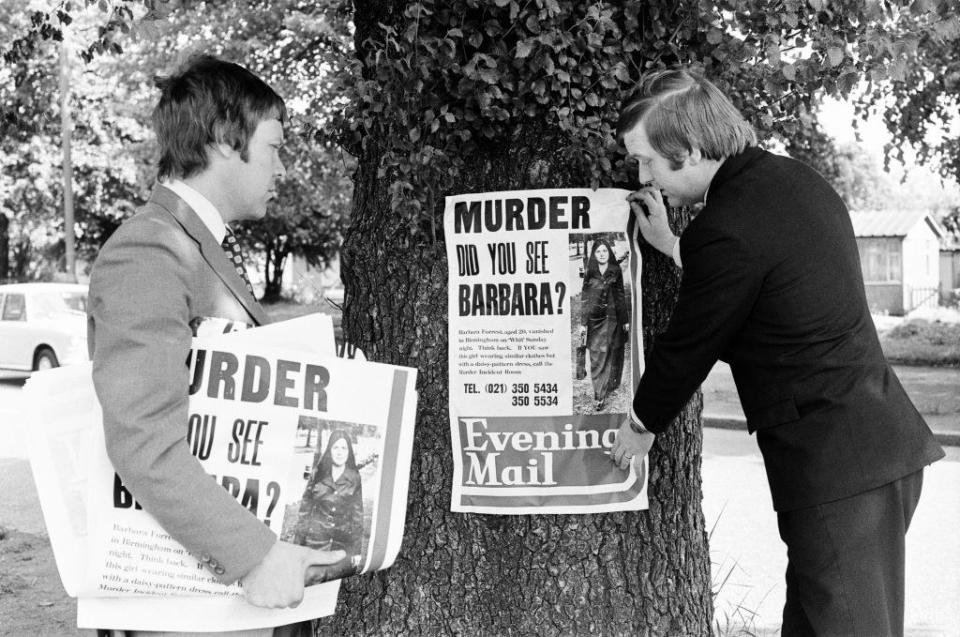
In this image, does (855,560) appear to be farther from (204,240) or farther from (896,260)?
(896,260)

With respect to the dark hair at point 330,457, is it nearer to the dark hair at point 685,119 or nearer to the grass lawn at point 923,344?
the dark hair at point 685,119

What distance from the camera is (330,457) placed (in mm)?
1960

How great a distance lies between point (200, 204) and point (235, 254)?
0.61ft

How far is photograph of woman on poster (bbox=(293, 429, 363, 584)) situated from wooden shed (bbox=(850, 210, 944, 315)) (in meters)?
44.1

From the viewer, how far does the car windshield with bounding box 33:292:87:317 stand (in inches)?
666

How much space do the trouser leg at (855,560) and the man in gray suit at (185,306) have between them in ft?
4.17

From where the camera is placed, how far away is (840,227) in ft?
8.46

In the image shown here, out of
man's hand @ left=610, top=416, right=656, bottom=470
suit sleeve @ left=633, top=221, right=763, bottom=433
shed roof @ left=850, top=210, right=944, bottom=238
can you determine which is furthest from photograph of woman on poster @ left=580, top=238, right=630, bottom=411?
shed roof @ left=850, top=210, right=944, bottom=238

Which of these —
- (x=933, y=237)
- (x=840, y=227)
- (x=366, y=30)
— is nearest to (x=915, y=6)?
(x=840, y=227)

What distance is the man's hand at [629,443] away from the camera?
9.57 feet

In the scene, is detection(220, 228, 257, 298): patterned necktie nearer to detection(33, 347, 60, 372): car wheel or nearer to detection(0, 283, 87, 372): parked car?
detection(0, 283, 87, 372): parked car

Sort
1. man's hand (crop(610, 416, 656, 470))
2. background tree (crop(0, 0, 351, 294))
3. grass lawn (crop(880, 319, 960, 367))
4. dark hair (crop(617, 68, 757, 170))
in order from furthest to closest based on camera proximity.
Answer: grass lawn (crop(880, 319, 960, 367)), background tree (crop(0, 0, 351, 294)), man's hand (crop(610, 416, 656, 470)), dark hair (crop(617, 68, 757, 170))

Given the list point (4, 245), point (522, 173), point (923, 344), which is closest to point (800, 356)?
point (522, 173)

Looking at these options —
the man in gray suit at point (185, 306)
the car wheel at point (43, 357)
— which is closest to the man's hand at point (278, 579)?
the man in gray suit at point (185, 306)
